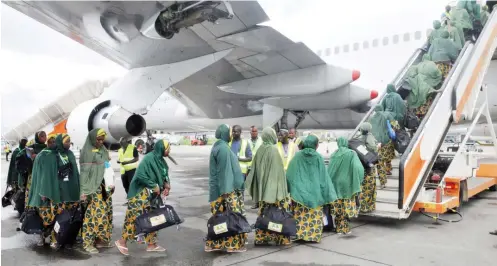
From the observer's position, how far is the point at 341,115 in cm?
1032

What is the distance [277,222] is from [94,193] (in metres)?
2.13

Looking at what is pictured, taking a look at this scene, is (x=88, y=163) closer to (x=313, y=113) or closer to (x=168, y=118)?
(x=313, y=113)

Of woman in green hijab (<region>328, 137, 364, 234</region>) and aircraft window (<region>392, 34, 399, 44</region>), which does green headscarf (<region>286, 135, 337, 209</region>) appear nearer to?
woman in green hijab (<region>328, 137, 364, 234</region>)

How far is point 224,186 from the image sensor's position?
4344mm

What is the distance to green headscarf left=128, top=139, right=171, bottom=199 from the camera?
4359mm

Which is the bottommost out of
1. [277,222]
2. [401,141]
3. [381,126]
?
[277,222]

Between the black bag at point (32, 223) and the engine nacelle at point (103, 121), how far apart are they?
6.49ft

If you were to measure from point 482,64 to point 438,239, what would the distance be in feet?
14.1

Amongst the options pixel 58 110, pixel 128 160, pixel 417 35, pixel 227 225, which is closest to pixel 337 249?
pixel 227 225

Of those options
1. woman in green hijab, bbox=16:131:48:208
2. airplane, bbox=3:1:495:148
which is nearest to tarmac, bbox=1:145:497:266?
woman in green hijab, bbox=16:131:48:208

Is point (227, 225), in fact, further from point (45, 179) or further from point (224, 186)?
point (45, 179)

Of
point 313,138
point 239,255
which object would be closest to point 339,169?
point 313,138

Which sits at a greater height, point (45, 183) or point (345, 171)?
point (345, 171)

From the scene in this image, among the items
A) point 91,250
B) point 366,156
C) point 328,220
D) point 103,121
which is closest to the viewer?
point 91,250
